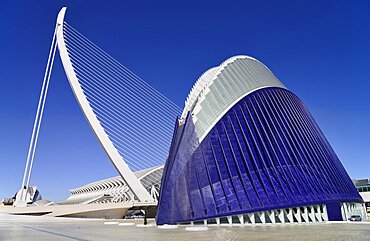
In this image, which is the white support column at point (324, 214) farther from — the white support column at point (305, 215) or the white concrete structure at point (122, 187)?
the white concrete structure at point (122, 187)

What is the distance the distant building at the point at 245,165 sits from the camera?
22.3 m

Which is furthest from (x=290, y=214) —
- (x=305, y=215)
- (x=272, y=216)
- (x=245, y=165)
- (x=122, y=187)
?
(x=122, y=187)

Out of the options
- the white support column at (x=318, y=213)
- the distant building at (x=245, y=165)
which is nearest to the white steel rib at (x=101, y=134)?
the distant building at (x=245, y=165)

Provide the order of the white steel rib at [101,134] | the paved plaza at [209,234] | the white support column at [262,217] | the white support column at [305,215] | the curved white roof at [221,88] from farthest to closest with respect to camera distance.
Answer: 1. the curved white roof at [221,88]
2. the white steel rib at [101,134]
3. the white support column at [305,215]
4. the white support column at [262,217]
5. the paved plaza at [209,234]

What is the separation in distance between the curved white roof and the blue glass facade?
3.12ft

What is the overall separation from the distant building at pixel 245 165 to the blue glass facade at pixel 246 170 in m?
0.07

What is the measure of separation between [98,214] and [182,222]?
86.3 ft

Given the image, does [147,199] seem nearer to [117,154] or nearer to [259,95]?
[117,154]

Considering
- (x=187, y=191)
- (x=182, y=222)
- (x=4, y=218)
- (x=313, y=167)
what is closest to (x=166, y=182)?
(x=187, y=191)

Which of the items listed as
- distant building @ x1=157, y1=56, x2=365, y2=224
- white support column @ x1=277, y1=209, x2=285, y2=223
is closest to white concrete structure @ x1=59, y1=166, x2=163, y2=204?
distant building @ x1=157, y1=56, x2=365, y2=224

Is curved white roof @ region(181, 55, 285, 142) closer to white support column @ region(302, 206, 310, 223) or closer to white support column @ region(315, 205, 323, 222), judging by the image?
white support column @ region(302, 206, 310, 223)

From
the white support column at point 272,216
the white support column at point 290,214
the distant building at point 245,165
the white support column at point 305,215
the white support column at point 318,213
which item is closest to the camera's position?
the white support column at point 272,216

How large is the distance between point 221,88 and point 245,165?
10.0 meters

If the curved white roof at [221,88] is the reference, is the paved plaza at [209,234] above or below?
below
